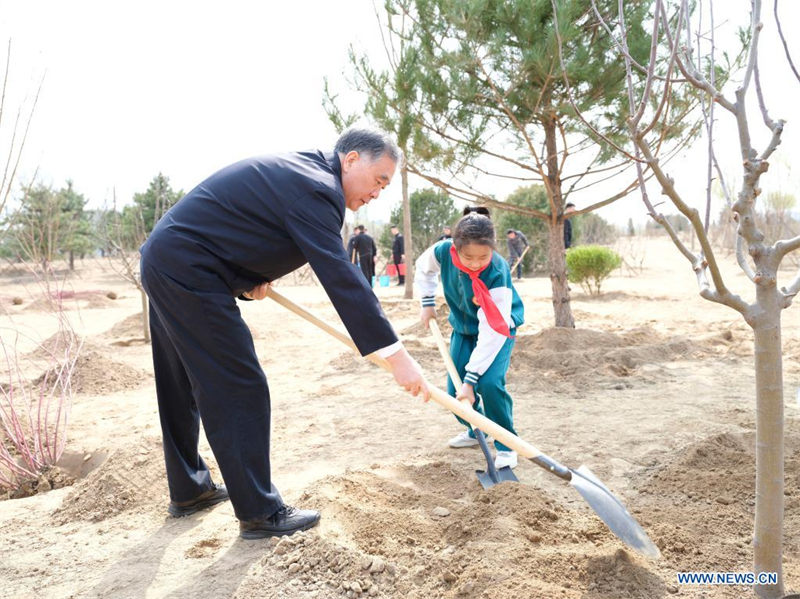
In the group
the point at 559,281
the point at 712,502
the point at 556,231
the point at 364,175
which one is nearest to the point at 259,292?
the point at 364,175

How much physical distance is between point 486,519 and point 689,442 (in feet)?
5.38

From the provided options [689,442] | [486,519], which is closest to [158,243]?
[486,519]

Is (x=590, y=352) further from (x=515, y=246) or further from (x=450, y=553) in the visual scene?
(x=515, y=246)

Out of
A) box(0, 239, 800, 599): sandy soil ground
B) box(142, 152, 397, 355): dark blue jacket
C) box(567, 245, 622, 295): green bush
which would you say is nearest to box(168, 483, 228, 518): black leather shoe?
box(0, 239, 800, 599): sandy soil ground

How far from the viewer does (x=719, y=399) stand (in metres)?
4.26

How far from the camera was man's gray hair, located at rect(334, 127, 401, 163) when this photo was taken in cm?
228

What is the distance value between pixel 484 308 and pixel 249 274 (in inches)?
45.8

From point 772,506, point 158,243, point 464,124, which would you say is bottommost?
point 772,506

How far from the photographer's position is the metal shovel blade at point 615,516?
200 centimetres

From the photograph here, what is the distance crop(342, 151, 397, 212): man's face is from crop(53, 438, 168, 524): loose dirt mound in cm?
169

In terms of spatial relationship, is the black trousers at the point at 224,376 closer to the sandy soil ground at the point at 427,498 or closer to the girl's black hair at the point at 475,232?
the sandy soil ground at the point at 427,498

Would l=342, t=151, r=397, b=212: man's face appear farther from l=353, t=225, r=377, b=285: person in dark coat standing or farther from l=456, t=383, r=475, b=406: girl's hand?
l=353, t=225, r=377, b=285: person in dark coat standing

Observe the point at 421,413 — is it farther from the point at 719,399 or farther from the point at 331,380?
the point at 719,399

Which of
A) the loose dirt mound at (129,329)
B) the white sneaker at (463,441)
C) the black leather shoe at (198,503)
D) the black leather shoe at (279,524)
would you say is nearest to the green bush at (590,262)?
the loose dirt mound at (129,329)
